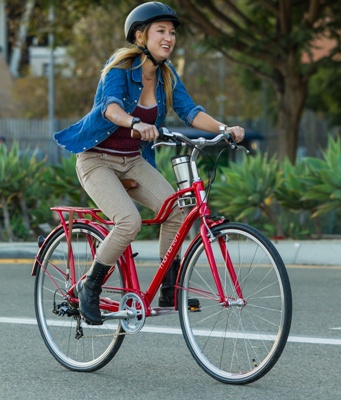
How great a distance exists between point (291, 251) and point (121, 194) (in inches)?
251

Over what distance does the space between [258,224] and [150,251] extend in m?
2.10

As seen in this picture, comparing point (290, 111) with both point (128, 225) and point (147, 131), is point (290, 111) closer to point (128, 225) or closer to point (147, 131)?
point (128, 225)

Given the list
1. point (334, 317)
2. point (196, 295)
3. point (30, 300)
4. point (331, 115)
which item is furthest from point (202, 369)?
point (331, 115)

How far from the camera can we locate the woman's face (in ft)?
18.8

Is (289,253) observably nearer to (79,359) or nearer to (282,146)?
(79,359)

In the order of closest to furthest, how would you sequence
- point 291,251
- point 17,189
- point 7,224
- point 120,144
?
point 120,144
point 291,251
point 7,224
point 17,189

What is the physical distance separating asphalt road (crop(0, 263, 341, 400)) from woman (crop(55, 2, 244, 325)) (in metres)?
0.39

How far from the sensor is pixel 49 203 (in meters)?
14.4

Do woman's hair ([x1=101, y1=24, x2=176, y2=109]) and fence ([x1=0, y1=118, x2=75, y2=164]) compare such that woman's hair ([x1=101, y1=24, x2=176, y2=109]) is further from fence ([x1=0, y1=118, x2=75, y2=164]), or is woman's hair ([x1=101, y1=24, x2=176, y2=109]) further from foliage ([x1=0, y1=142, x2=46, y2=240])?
fence ([x1=0, y1=118, x2=75, y2=164])

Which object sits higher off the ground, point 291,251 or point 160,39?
point 160,39

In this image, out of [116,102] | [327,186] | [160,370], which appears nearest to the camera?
[116,102]

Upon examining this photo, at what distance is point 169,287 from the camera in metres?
5.88

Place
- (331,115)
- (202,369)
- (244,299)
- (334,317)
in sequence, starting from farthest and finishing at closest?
1. (331,115)
2. (334,317)
3. (202,369)
4. (244,299)

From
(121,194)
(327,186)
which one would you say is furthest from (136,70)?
(327,186)
